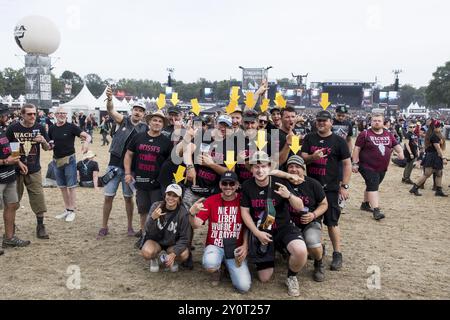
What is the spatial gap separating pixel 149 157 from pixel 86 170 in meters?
4.99

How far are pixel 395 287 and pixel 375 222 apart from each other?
2753 millimetres

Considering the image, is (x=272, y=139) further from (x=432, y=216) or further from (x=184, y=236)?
(x=432, y=216)

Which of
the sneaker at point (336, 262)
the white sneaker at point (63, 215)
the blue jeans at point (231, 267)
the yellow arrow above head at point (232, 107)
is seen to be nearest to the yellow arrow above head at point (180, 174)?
the blue jeans at point (231, 267)

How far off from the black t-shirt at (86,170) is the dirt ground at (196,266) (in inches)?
90.9

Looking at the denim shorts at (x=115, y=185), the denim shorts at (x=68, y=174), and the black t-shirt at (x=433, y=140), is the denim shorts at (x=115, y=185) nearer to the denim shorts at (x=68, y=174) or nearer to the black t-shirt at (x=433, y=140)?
the denim shorts at (x=68, y=174)

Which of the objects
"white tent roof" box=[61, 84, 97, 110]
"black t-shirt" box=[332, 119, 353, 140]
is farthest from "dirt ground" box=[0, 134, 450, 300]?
"white tent roof" box=[61, 84, 97, 110]

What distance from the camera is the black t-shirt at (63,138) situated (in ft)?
20.0

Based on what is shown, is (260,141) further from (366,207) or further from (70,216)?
(366,207)

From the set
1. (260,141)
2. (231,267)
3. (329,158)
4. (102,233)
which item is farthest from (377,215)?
(102,233)

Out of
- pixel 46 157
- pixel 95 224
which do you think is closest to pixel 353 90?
pixel 46 157

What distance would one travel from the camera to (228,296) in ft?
12.6

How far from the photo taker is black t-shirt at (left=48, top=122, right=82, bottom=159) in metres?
6.10

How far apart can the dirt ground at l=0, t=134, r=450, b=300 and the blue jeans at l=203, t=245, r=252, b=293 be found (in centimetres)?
10

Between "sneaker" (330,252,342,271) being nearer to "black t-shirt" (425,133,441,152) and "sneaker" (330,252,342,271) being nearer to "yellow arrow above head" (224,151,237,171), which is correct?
"yellow arrow above head" (224,151,237,171)
